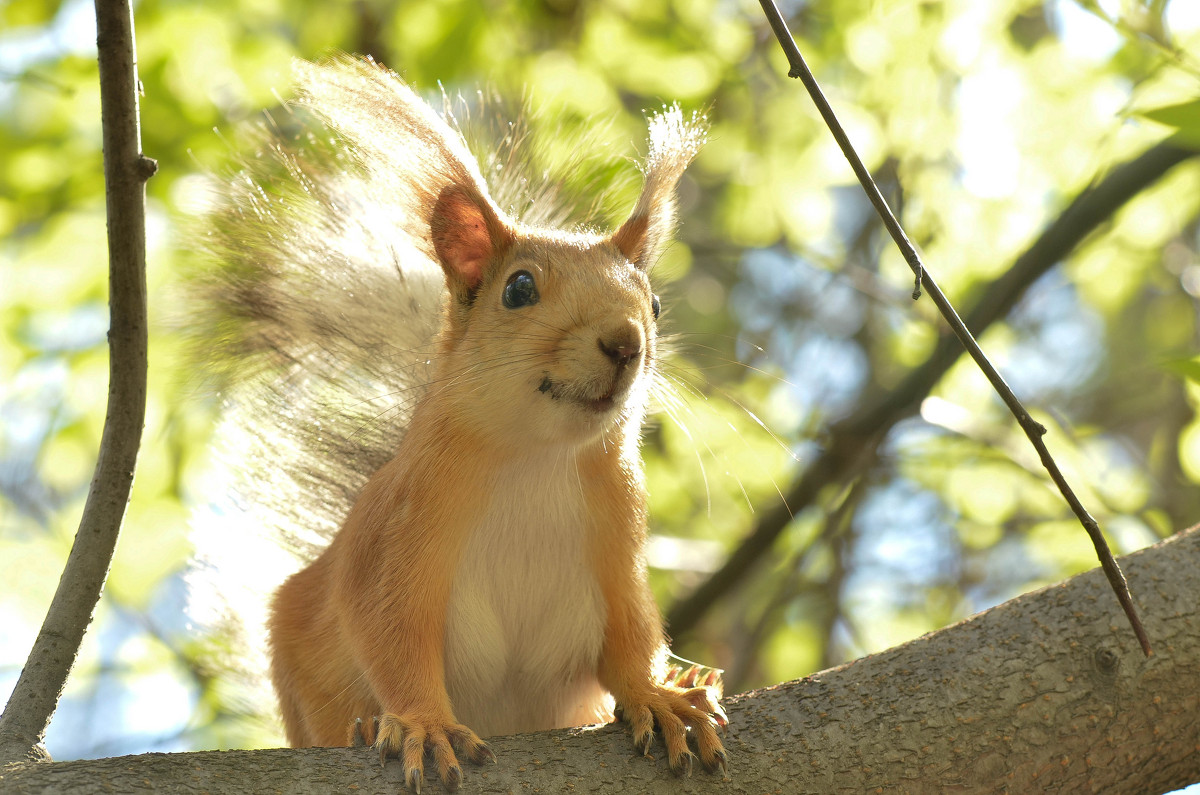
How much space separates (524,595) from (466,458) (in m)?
0.37

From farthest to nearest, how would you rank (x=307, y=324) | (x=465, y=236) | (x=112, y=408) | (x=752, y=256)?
(x=752, y=256), (x=307, y=324), (x=465, y=236), (x=112, y=408)

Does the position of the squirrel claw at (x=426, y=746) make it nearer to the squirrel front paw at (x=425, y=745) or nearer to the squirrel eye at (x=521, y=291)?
the squirrel front paw at (x=425, y=745)

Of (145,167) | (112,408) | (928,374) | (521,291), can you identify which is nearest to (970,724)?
(521,291)

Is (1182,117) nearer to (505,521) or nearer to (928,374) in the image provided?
(505,521)

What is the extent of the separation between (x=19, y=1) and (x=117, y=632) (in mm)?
2732

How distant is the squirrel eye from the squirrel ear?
6.6 inches

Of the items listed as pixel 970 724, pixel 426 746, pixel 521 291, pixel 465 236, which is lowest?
pixel 426 746

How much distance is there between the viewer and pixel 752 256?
618 centimetres

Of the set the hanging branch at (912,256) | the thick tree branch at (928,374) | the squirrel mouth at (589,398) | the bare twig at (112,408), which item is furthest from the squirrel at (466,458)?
the thick tree branch at (928,374)

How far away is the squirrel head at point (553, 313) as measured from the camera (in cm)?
247

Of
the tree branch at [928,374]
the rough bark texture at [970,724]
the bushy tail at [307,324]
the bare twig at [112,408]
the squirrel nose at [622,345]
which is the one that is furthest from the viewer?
the tree branch at [928,374]

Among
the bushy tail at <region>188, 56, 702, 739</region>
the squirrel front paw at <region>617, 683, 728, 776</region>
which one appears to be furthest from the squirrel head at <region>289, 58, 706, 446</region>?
the squirrel front paw at <region>617, 683, 728, 776</region>

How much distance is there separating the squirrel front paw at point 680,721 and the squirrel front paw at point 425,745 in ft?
1.18

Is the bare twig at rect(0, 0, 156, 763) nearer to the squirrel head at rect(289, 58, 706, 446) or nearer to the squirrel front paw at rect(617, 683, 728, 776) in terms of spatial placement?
the squirrel head at rect(289, 58, 706, 446)
